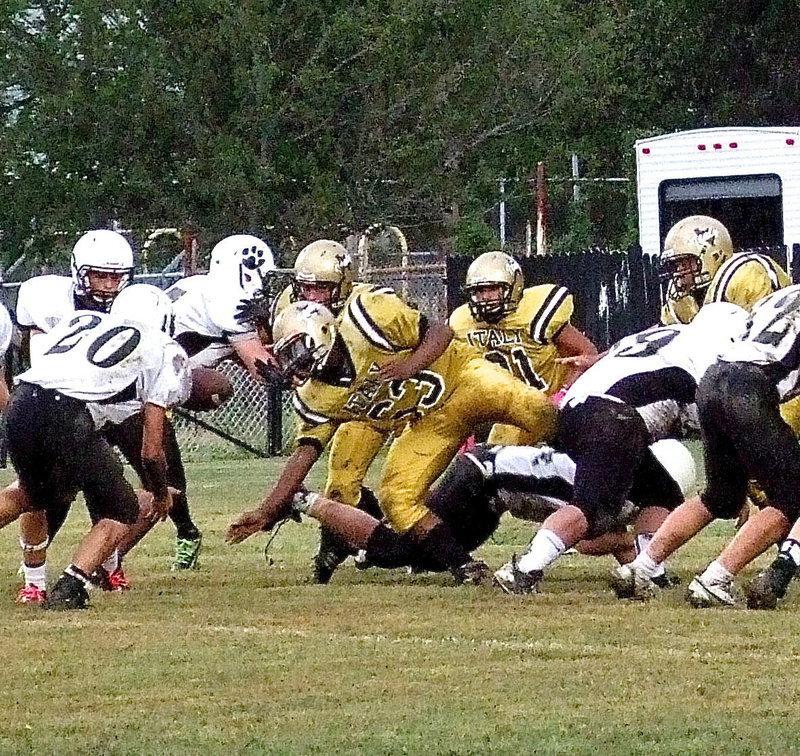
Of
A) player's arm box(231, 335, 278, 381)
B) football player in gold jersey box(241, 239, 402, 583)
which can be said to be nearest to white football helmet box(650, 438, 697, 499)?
football player in gold jersey box(241, 239, 402, 583)

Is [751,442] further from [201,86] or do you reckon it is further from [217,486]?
[201,86]

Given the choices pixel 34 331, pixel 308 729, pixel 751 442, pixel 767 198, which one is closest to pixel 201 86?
pixel 767 198

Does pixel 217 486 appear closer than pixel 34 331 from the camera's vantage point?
No

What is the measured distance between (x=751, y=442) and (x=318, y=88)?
41.3 feet

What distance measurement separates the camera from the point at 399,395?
344 inches

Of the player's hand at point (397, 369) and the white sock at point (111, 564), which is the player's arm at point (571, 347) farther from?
the white sock at point (111, 564)

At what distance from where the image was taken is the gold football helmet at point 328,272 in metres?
9.27

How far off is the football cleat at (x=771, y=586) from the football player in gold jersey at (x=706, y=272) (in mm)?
2016

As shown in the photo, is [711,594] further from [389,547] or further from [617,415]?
[389,547]

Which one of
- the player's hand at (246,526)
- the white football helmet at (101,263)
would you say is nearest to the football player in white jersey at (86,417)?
the white football helmet at (101,263)

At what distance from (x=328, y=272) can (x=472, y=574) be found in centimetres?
152

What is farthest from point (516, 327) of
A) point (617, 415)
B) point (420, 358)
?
point (617, 415)

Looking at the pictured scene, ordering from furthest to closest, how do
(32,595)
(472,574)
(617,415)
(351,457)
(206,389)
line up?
(206,389) → (351,457) → (472,574) → (32,595) → (617,415)

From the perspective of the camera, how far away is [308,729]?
554cm
